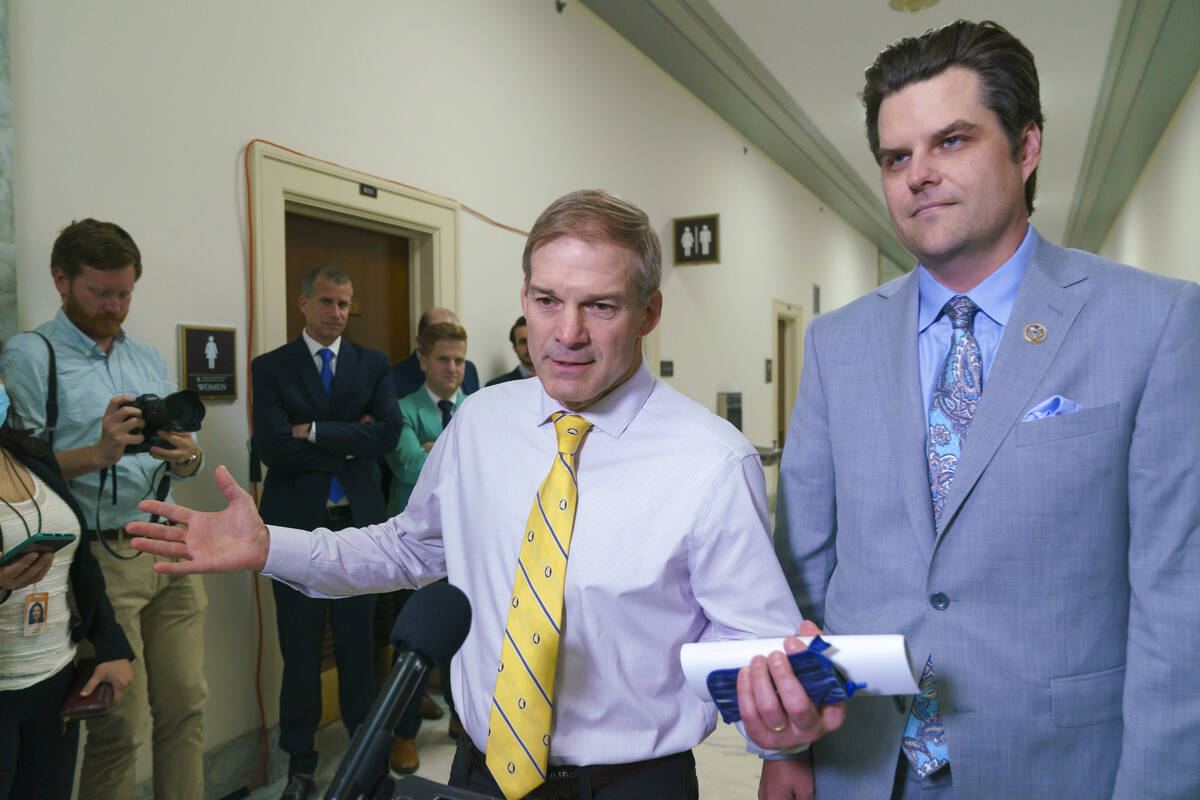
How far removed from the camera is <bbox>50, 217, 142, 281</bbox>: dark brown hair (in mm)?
2080

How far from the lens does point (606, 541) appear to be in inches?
44.8

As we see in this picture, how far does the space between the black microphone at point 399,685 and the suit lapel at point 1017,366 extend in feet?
2.30

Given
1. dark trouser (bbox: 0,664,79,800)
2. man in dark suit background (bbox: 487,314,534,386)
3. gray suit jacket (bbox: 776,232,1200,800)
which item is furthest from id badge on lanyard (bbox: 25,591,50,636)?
man in dark suit background (bbox: 487,314,534,386)

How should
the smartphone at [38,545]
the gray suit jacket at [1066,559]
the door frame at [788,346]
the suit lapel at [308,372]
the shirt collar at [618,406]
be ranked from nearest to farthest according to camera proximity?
the gray suit jacket at [1066,559]
the shirt collar at [618,406]
the smartphone at [38,545]
the suit lapel at [308,372]
the door frame at [788,346]

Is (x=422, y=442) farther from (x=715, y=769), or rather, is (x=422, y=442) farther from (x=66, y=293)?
(x=715, y=769)

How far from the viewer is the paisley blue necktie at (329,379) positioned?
281cm

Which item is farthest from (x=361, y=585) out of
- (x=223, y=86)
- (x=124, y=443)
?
(x=223, y=86)

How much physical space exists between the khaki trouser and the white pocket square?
2.23m

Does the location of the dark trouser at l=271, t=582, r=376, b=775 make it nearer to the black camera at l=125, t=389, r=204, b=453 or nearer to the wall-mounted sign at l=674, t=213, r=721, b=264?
the black camera at l=125, t=389, r=204, b=453

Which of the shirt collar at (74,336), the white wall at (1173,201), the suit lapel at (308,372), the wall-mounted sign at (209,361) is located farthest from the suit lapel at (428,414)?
the white wall at (1173,201)

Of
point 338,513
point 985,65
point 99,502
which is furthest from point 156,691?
point 985,65

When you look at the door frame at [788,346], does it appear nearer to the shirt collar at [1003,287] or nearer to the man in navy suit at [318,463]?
the man in navy suit at [318,463]

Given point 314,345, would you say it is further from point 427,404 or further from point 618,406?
point 618,406

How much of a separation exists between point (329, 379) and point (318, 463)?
324 millimetres
